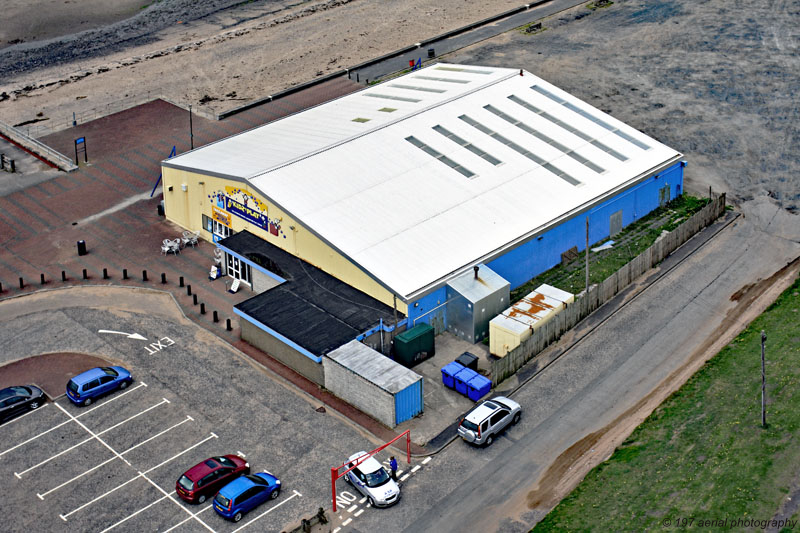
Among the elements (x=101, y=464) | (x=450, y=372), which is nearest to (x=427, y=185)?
(x=450, y=372)

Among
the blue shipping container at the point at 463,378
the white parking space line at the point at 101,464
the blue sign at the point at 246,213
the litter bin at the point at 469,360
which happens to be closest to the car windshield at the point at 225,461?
the white parking space line at the point at 101,464

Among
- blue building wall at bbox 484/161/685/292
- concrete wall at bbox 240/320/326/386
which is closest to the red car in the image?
concrete wall at bbox 240/320/326/386

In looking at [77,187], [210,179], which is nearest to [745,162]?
[210,179]

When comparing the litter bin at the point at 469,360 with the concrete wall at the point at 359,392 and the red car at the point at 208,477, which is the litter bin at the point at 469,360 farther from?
the red car at the point at 208,477

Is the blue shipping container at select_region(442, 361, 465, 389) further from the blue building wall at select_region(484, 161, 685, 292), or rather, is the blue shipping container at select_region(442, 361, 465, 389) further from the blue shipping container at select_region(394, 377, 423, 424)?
the blue building wall at select_region(484, 161, 685, 292)

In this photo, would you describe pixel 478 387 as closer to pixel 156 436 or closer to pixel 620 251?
pixel 156 436

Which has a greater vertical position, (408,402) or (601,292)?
(601,292)
